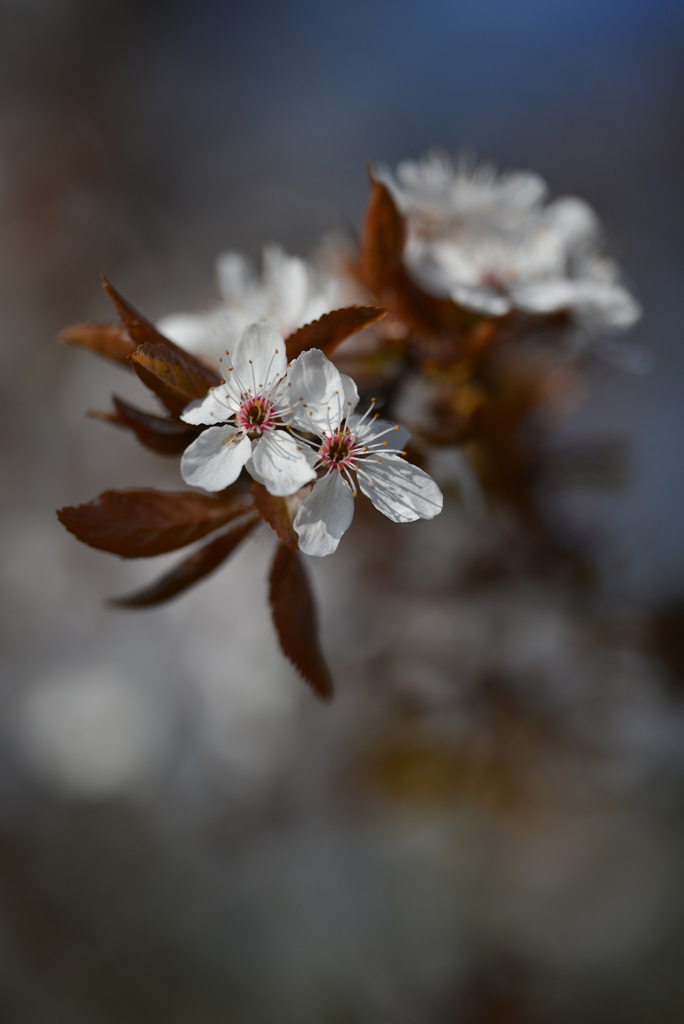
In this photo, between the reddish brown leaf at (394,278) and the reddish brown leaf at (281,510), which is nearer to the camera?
the reddish brown leaf at (281,510)

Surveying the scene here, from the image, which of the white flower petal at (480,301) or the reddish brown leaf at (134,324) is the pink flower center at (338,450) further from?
the white flower petal at (480,301)

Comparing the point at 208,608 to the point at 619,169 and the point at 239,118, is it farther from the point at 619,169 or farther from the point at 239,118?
the point at 619,169

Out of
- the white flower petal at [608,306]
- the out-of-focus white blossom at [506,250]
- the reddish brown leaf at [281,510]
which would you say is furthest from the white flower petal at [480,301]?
the reddish brown leaf at [281,510]

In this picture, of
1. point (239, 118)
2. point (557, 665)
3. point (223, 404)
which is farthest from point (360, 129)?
point (223, 404)

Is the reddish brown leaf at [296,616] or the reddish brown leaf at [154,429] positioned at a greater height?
the reddish brown leaf at [154,429]

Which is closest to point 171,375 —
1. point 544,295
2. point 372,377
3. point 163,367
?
point 163,367

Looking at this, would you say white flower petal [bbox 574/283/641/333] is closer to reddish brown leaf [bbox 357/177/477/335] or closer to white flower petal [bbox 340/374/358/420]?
reddish brown leaf [bbox 357/177/477/335]

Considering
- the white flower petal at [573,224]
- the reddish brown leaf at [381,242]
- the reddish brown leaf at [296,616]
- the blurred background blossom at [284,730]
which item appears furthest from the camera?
the blurred background blossom at [284,730]
